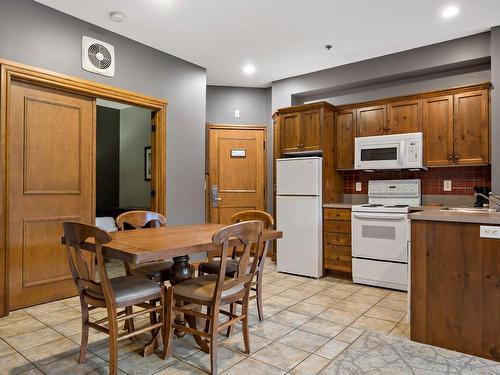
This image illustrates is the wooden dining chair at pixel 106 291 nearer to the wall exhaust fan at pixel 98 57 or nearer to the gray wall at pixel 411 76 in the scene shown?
the wall exhaust fan at pixel 98 57

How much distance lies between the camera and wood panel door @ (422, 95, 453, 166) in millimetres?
3820

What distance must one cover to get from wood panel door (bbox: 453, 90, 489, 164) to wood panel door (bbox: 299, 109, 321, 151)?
60.1 inches

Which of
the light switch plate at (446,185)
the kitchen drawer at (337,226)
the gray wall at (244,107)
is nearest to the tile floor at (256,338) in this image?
the kitchen drawer at (337,226)

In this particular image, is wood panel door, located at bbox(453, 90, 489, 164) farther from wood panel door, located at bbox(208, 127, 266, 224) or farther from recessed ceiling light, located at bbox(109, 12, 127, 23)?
recessed ceiling light, located at bbox(109, 12, 127, 23)

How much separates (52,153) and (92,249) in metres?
1.82

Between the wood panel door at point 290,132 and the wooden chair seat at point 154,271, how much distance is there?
2578 mm

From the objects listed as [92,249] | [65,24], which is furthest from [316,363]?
[65,24]

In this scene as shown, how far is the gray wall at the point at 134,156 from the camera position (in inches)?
247

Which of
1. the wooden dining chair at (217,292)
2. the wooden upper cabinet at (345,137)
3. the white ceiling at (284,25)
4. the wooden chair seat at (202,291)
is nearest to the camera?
the wooden dining chair at (217,292)

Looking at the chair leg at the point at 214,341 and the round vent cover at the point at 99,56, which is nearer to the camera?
the chair leg at the point at 214,341

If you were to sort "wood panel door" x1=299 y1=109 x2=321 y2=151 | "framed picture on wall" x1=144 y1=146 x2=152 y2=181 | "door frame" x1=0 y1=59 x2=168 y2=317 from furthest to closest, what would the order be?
"framed picture on wall" x1=144 y1=146 x2=152 y2=181, "wood panel door" x1=299 y1=109 x2=321 y2=151, "door frame" x1=0 y1=59 x2=168 y2=317

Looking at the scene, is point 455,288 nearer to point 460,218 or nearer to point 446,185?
point 460,218

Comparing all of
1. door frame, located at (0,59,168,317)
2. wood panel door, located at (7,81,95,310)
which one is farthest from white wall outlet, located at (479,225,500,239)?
wood panel door, located at (7,81,95,310)

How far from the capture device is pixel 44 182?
323 cm
